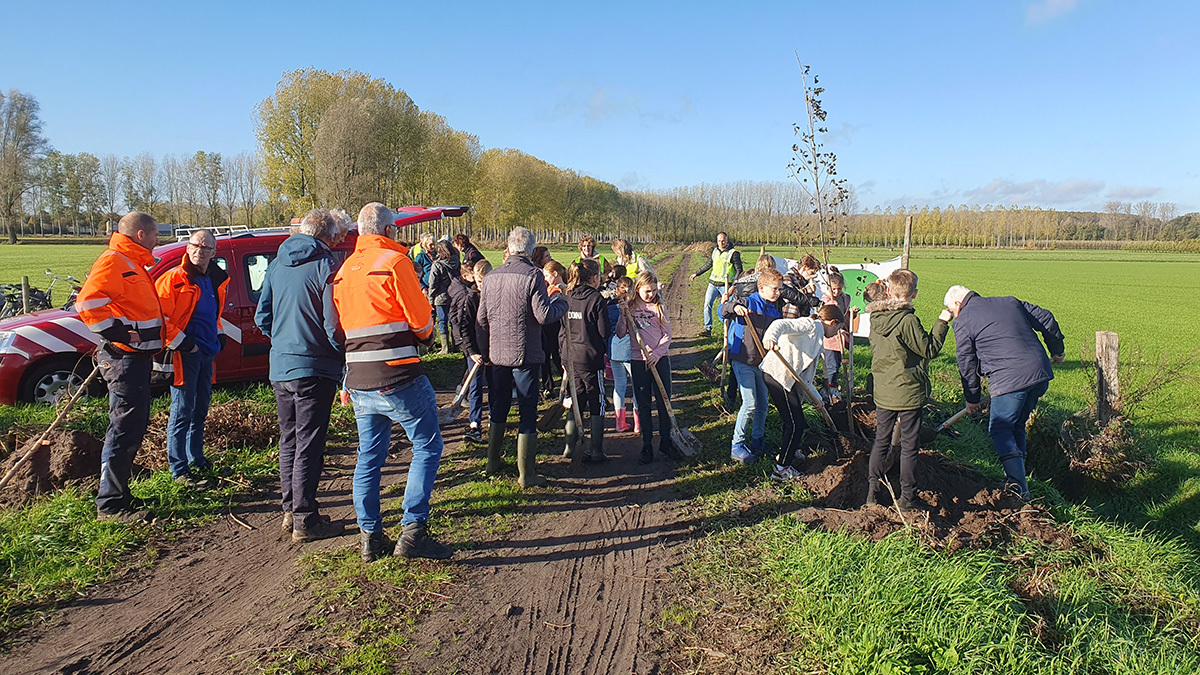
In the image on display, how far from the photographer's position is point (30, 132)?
56000 millimetres

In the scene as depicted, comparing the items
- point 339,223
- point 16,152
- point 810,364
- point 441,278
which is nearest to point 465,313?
point 339,223

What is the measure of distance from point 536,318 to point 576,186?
276 feet

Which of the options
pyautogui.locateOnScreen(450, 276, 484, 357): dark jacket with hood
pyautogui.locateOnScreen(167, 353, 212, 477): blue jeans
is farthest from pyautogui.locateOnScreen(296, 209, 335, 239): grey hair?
pyautogui.locateOnScreen(450, 276, 484, 357): dark jacket with hood

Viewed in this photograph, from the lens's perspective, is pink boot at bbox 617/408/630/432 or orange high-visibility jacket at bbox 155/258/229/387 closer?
orange high-visibility jacket at bbox 155/258/229/387

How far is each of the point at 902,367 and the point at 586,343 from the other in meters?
2.67

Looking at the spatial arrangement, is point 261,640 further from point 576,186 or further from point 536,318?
point 576,186

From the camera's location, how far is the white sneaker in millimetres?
5953

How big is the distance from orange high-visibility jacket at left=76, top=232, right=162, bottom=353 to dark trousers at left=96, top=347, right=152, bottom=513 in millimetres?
154

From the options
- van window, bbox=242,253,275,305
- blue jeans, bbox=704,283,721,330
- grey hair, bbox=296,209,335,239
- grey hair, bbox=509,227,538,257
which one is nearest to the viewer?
grey hair, bbox=296,209,335,239

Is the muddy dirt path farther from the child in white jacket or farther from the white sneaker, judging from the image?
the child in white jacket

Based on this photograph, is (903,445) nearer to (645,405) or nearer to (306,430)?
(645,405)

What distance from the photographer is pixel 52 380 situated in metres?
7.30

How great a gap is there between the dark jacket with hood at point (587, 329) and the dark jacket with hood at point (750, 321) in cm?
119

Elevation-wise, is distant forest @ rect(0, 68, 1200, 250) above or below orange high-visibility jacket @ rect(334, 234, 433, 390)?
above
